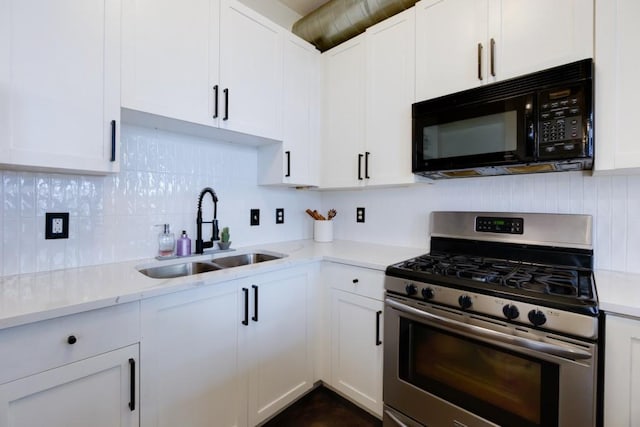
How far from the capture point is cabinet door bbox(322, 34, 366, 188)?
6.56 ft

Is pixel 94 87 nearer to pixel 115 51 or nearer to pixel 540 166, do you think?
pixel 115 51

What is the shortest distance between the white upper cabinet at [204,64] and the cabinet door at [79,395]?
1.05m

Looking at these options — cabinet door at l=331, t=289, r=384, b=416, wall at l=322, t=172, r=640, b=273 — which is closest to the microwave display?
wall at l=322, t=172, r=640, b=273

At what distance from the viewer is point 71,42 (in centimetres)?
116

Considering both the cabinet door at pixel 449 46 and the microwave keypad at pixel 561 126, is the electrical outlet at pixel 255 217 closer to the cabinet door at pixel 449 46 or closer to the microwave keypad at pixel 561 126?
the cabinet door at pixel 449 46

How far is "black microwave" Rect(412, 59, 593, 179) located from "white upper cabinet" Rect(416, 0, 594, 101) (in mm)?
75

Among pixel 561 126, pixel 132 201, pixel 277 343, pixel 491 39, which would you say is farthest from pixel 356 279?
pixel 491 39

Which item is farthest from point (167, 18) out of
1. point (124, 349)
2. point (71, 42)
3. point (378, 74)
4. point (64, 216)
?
point (124, 349)

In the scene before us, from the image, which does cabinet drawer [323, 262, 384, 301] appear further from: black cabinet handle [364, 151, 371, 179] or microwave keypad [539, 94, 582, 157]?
microwave keypad [539, 94, 582, 157]

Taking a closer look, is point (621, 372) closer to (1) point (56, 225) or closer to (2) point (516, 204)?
(2) point (516, 204)

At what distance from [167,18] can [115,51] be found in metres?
0.32

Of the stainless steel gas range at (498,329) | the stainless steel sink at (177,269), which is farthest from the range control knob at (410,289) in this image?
the stainless steel sink at (177,269)

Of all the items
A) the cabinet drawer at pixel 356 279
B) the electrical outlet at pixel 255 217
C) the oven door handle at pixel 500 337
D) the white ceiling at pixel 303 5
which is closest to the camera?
the oven door handle at pixel 500 337

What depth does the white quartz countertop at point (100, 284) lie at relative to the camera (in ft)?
2.94
